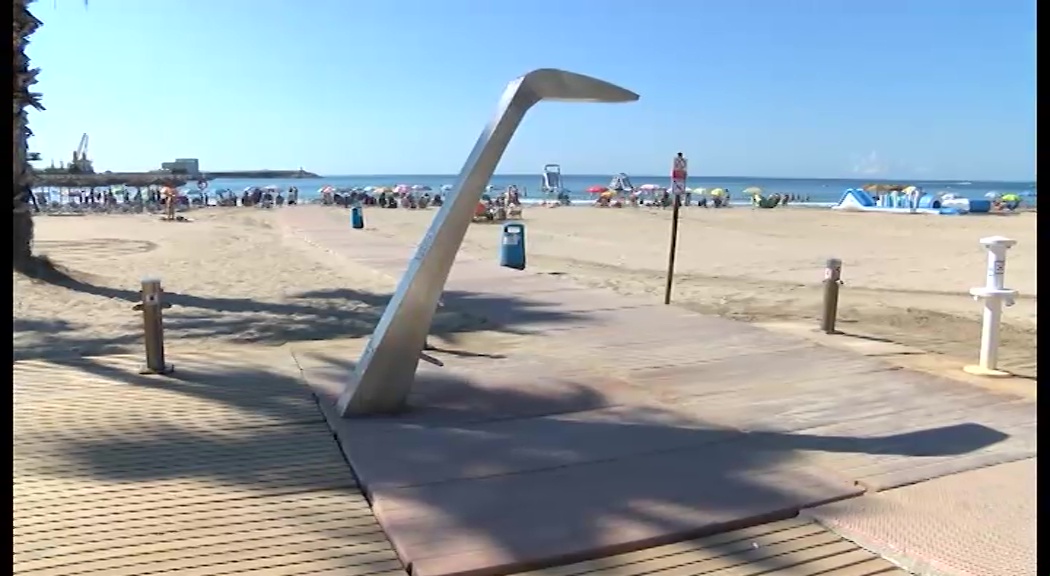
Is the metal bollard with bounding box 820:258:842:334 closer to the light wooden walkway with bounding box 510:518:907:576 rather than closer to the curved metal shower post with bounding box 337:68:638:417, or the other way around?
the curved metal shower post with bounding box 337:68:638:417

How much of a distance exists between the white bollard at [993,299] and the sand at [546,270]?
44cm

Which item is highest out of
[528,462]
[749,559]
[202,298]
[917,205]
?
[917,205]

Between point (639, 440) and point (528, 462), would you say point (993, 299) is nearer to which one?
point (639, 440)

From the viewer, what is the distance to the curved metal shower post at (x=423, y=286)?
5.33 m

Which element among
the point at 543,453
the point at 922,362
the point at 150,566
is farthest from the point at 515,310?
the point at 150,566

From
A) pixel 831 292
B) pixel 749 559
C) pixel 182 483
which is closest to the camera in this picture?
pixel 749 559

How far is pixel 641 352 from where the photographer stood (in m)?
7.36

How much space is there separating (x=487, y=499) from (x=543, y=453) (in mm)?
742

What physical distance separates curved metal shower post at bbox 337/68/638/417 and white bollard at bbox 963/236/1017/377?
12.0ft

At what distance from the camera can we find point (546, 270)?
53.8ft

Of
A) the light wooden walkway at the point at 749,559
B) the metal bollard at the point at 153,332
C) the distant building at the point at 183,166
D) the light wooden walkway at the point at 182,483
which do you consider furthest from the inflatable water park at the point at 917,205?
the distant building at the point at 183,166

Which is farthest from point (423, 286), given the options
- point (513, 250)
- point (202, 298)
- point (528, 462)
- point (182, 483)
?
point (513, 250)

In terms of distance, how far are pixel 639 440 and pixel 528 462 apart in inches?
29.0

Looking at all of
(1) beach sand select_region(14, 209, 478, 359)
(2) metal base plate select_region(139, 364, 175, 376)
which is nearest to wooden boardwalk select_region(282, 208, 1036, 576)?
(2) metal base plate select_region(139, 364, 175, 376)
